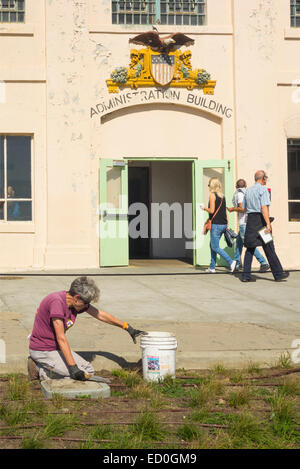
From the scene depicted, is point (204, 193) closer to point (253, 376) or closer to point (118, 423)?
point (253, 376)

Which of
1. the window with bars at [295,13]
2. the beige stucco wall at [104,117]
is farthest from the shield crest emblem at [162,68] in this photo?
the window with bars at [295,13]

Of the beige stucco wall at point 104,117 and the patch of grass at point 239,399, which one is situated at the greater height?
the beige stucco wall at point 104,117

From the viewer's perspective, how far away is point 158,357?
19.2ft

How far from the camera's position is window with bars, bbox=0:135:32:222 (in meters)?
14.7

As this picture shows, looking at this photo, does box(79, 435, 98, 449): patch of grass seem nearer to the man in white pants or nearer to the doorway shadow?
the man in white pants

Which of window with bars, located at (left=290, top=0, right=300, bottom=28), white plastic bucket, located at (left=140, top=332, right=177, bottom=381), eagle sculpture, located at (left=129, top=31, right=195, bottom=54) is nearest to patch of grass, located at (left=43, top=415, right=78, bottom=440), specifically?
white plastic bucket, located at (left=140, top=332, right=177, bottom=381)

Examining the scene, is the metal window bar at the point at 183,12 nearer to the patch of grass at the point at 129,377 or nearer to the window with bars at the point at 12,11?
the window with bars at the point at 12,11

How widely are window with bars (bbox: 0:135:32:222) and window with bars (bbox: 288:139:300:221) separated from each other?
6.28m

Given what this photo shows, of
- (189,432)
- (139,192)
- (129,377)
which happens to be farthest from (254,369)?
(139,192)

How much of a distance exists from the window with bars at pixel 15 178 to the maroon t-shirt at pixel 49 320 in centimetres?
915

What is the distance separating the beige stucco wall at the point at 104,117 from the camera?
14.6 metres

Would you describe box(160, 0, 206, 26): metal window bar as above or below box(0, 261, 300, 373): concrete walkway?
above

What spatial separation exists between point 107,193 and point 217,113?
3.29 m

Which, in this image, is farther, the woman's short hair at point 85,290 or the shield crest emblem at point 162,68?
the shield crest emblem at point 162,68
